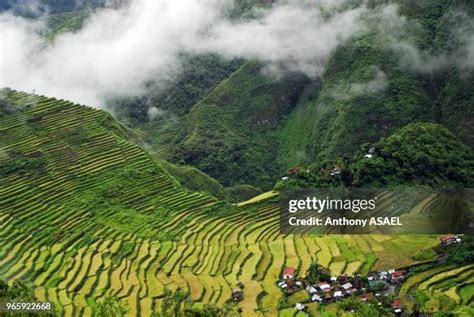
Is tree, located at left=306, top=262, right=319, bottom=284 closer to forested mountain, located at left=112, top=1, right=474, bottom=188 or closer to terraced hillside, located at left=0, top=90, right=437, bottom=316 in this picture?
terraced hillside, located at left=0, top=90, right=437, bottom=316

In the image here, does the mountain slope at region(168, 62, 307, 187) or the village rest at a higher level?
the village

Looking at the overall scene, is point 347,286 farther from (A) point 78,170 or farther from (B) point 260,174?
(B) point 260,174

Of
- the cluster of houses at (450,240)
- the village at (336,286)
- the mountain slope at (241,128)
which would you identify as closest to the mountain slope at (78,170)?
the village at (336,286)

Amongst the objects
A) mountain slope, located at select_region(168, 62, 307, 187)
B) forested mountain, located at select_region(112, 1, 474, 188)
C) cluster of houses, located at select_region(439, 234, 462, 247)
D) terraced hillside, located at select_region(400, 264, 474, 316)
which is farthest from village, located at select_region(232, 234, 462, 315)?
mountain slope, located at select_region(168, 62, 307, 187)

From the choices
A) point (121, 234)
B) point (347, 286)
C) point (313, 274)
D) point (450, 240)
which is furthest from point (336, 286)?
point (121, 234)

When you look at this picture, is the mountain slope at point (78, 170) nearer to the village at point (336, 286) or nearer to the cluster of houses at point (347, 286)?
the village at point (336, 286)

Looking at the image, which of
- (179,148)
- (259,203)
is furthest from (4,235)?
(179,148)

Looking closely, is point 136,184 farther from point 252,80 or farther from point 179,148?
point 252,80
